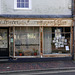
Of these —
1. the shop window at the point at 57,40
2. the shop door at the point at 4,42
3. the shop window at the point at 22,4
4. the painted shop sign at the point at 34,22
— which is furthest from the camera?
the shop door at the point at 4,42

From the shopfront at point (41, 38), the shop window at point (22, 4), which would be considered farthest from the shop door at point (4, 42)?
the shop window at point (22, 4)

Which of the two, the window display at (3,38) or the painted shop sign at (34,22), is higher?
the painted shop sign at (34,22)

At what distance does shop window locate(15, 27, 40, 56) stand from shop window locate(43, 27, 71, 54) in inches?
28.9

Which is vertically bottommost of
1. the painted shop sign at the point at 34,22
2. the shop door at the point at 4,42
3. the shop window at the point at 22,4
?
the shop door at the point at 4,42

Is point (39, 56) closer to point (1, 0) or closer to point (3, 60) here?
point (3, 60)

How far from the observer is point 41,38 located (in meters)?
9.89

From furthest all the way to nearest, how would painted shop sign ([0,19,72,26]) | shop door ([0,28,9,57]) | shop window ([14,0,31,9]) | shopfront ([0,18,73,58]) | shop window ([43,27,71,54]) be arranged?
1. shop door ([0,28,9,57])
2. shop window ([43,27,71,54])
3. shop window ([14,0,31,9])
4. shopfront ([0,18,73,58])
5. painted shop sign ([0,19,72,26])

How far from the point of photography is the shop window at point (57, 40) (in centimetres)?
1018

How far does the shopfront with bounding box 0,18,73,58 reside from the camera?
32.0ft

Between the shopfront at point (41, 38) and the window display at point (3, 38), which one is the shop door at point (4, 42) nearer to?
the window display at point (3, 38)

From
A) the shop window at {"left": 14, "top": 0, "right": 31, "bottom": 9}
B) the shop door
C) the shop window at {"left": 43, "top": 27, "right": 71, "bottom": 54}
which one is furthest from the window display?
the shop window at {"left": 43, "top": 27, "right": 71, "bottom": 54}

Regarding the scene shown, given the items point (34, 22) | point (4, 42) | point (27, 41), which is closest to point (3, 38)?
point (4, 42)

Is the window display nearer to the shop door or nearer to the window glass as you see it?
the shop door

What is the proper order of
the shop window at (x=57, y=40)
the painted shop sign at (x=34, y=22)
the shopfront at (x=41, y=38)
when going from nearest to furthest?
1. the painted shop sign at (x=34, y=22)
2. the shopfront at (x=41, y=38)
3. the shop window at (x=57, y=40)
